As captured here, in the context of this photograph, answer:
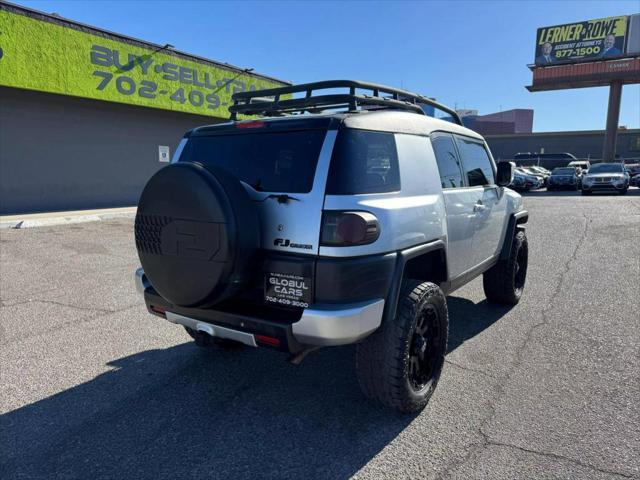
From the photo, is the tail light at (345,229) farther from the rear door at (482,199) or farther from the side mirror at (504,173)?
the side mirror at (504,173)

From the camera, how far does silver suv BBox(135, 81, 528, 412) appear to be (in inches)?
98.6

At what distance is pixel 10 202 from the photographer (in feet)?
42.0

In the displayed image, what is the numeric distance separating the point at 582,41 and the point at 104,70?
40.3m

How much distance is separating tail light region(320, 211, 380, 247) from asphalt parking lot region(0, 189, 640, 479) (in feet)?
4.06

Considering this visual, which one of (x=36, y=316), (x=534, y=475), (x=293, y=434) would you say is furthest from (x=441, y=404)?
(x=36, y=316)

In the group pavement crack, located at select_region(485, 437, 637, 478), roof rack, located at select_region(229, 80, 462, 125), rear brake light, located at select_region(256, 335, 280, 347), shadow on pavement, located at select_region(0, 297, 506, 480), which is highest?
roof rack, located at select_region(229, 80, 462, 125)

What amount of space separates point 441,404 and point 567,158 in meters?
49.8

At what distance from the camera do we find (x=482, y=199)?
4.21m

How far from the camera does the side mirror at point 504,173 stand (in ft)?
15.4

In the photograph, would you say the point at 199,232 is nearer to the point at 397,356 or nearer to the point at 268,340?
the point at 268,340

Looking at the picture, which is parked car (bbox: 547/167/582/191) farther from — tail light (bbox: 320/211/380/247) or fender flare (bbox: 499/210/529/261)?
tail light (bbox: 320/211/380/247)

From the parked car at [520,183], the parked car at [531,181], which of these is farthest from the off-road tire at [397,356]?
the parked car at [531,181]

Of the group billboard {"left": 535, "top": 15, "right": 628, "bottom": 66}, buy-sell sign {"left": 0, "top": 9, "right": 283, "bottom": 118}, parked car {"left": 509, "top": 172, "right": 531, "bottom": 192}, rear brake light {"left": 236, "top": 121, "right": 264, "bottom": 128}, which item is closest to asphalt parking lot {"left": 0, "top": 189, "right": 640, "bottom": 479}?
rear brake light {"left": 236, "top": 121, "right": 264, "bottom": 128}

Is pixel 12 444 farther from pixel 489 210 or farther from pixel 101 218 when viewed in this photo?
pixel 101 218
